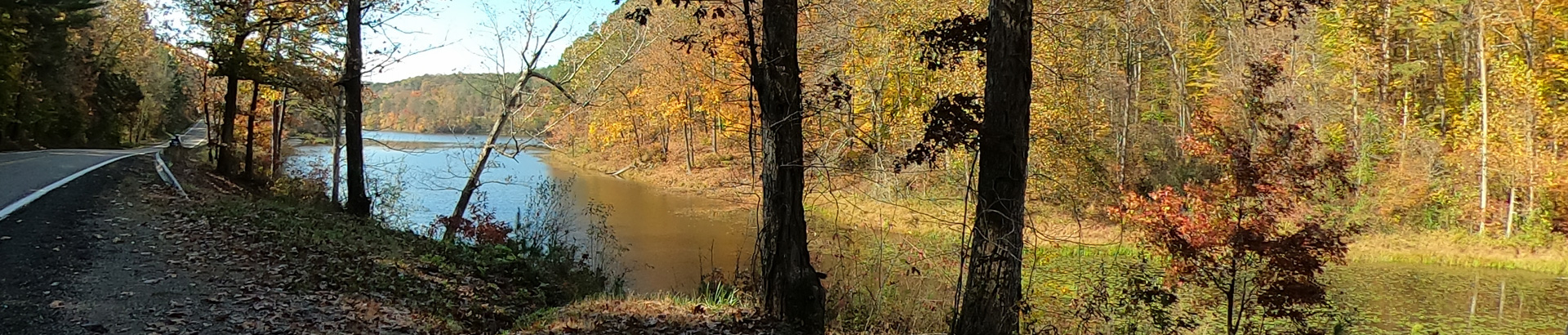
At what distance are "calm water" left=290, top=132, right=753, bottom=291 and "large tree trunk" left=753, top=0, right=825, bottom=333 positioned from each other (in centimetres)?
369

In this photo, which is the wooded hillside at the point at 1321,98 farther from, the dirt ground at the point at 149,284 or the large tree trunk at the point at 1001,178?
the large tree trunk at the point at 1001,178

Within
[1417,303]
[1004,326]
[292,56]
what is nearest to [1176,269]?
[1004,326]

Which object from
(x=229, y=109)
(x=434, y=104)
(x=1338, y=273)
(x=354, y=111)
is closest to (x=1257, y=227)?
(x=1338, y=273)

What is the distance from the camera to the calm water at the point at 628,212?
1384 centimetres

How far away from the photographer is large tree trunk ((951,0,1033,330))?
175 inches

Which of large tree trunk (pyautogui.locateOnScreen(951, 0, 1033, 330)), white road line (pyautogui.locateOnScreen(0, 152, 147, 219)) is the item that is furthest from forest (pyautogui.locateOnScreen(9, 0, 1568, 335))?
white road line (pyautogui.locateOnScreen(0, 152, 147, 219))

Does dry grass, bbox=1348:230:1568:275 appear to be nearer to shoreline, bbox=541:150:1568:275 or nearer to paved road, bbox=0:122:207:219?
shoreline, bbox=541:150:1568:275

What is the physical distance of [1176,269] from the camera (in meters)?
8.50

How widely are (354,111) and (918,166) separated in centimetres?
842

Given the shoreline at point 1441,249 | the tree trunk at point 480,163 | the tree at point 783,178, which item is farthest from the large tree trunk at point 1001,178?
the shoreline at point 1441,249

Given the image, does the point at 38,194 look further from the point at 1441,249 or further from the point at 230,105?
the point at 1441,249

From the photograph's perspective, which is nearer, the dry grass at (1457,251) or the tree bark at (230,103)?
the tree bark at (230,103)

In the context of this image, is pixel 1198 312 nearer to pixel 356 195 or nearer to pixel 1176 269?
pixel 1176 269

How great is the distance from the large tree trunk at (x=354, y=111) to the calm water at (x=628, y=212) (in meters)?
1.31
